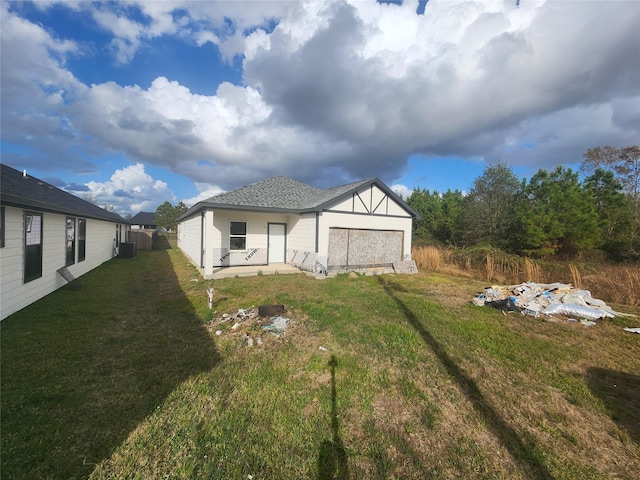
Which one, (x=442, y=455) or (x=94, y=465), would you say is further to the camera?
(x=442, y=455)

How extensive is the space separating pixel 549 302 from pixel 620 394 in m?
4.47

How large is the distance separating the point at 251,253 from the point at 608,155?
82.7 ft

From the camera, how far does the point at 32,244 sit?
6.53 meters

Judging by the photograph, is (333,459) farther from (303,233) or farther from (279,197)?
(279,197)

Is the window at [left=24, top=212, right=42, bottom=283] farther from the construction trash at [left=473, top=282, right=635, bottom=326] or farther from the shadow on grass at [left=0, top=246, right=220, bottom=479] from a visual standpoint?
the construction trash at [left=473, top=282, right=635, bottom=326]

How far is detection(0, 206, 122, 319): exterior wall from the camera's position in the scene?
5398mm

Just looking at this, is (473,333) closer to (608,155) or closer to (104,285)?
(104,285)

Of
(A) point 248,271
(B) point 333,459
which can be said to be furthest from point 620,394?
(A) point 248,271

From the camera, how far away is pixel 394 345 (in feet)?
15.6

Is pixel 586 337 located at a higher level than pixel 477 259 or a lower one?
lower

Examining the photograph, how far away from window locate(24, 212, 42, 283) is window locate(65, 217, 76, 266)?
8.05ft

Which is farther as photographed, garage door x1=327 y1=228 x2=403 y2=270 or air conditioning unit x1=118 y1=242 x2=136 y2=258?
air conditioning unit x1=118 y1=242 x2=136 y2=258

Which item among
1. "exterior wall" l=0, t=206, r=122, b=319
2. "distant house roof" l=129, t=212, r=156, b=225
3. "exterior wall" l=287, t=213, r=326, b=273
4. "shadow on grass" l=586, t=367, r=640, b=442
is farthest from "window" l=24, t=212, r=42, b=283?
"distant house roof" l=129, t=212, r=156, b=225

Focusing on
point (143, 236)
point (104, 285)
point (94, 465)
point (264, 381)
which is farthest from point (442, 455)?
point (143, 236)
